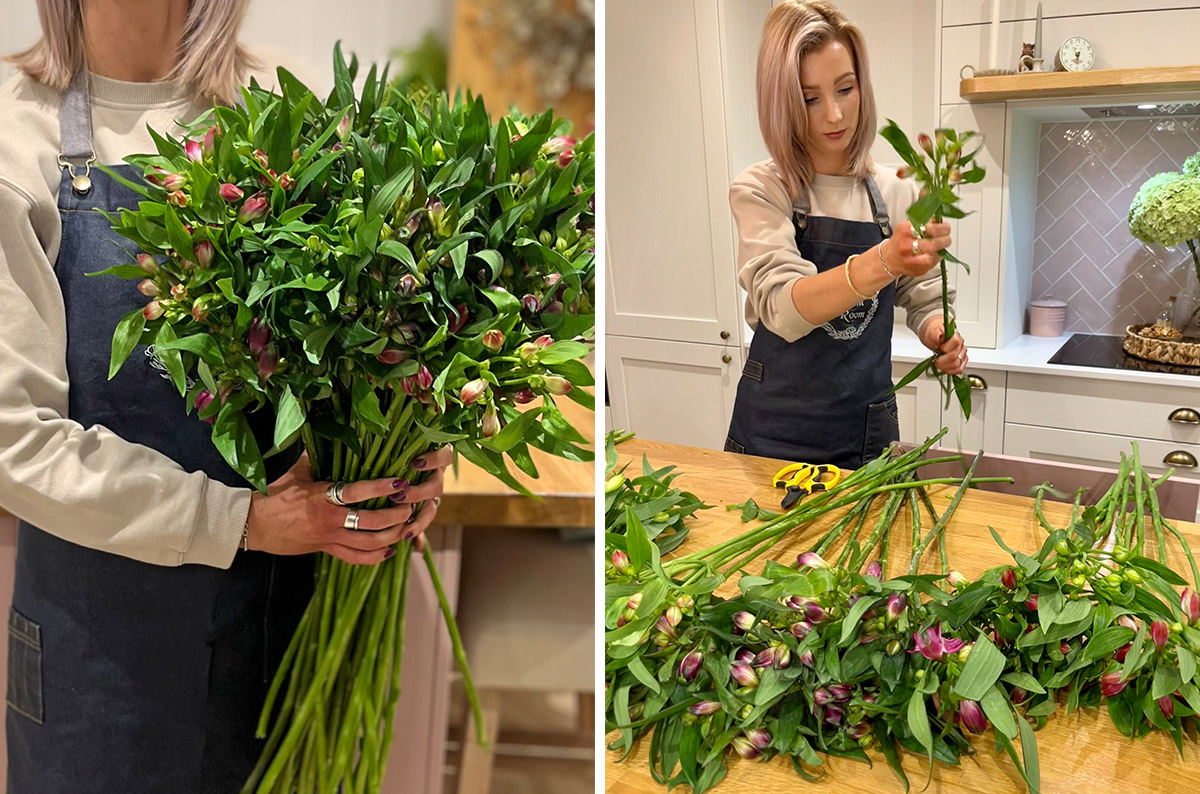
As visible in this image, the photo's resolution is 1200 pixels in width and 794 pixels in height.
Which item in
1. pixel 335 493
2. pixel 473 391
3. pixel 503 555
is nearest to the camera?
pixel 473 391

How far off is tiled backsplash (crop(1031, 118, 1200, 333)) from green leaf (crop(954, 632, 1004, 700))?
0.16 meters

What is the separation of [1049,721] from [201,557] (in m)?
0.43

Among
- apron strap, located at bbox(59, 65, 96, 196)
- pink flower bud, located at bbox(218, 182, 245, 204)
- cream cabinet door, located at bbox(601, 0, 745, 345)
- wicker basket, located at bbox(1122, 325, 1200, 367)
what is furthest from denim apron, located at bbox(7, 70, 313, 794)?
wicker basket, located at bbox(1122, 325, 1200, 367)

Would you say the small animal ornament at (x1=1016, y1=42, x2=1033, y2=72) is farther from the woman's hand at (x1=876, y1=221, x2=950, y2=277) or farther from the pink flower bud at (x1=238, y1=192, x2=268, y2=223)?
the pink flower bud at (x1=238, y1=192, x2=268, y2=223)

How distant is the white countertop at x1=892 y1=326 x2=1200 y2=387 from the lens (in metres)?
0.40

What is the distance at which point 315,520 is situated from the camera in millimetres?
455

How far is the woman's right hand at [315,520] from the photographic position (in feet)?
1.48

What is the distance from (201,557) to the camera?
0.46 m

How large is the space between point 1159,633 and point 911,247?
0.20 meters

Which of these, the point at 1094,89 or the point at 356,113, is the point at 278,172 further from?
the point at 1094,89

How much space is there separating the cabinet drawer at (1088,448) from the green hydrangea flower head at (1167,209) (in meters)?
0.09

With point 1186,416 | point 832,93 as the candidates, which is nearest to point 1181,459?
point 1186,416

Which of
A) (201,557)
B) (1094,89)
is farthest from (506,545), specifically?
(1094,89)

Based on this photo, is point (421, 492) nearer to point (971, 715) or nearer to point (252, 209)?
point (252, 209)
